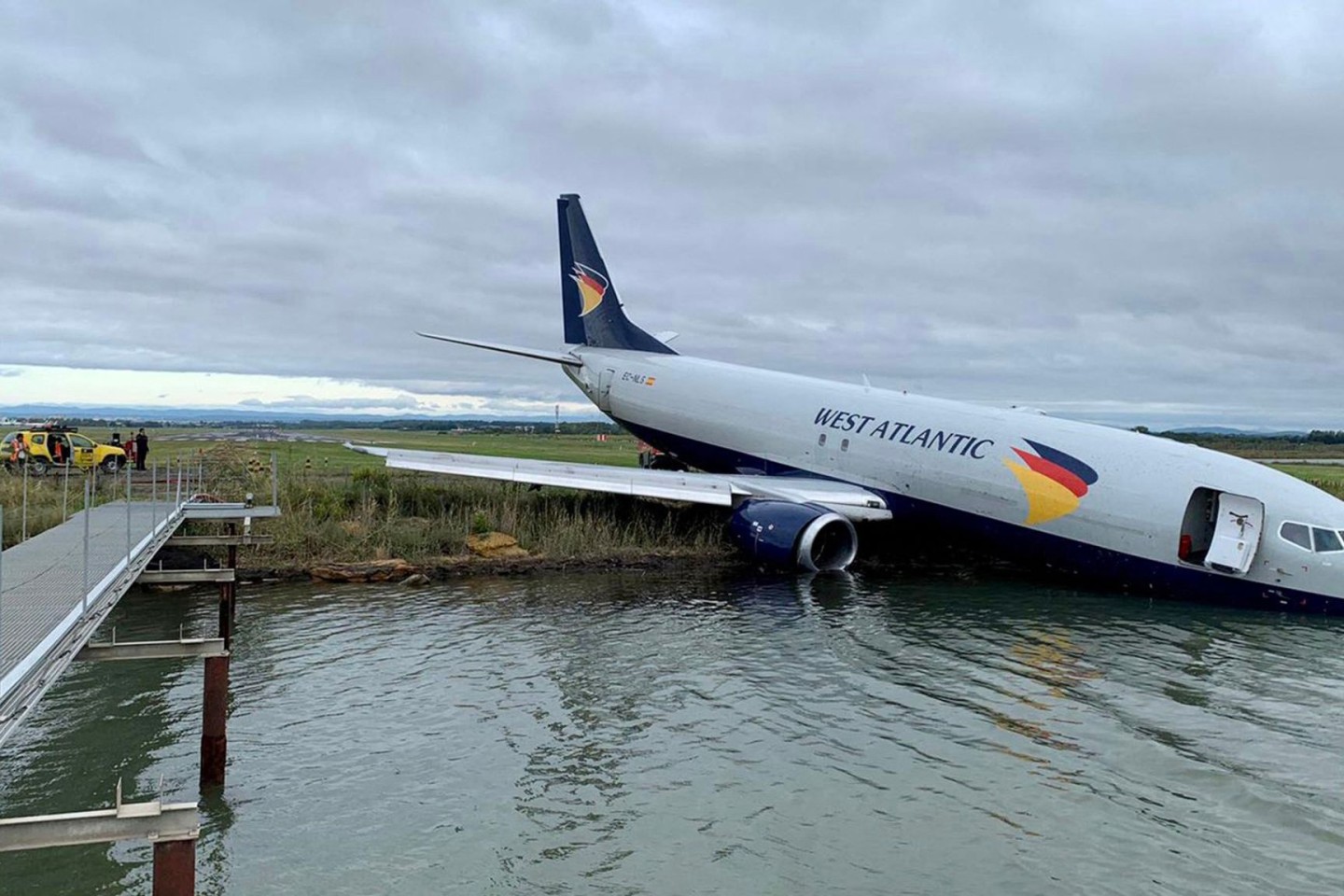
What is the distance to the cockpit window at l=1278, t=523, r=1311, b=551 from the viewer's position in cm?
1739

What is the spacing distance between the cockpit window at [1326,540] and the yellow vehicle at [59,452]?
3180 centimetres

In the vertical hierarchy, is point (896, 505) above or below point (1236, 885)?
above

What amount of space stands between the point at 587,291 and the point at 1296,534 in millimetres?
22636

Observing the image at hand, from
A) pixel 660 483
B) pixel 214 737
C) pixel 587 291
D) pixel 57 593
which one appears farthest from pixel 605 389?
pixel 214 737

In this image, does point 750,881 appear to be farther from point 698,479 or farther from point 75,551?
point 698,479

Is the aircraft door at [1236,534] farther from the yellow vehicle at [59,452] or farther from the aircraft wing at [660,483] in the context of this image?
the yellow vehicle at [59,452]

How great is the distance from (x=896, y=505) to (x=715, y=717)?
37.5 ft

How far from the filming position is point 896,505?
22750mm

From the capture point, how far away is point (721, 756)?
1120 centimetres

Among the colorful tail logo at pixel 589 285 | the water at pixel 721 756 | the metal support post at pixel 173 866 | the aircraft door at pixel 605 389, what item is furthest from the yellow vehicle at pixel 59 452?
the metal support post at pixel 173 866

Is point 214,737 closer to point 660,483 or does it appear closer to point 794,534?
point 794,534

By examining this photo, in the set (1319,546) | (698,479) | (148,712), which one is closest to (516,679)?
(148,712)

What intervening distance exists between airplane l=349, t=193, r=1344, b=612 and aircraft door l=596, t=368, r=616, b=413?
1.91 meters

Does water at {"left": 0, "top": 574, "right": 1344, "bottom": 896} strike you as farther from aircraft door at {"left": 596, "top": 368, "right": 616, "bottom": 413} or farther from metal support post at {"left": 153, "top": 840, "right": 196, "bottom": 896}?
aircraft door at {"left": 596, "top": 368, "right": 616, "bottom": 413}
